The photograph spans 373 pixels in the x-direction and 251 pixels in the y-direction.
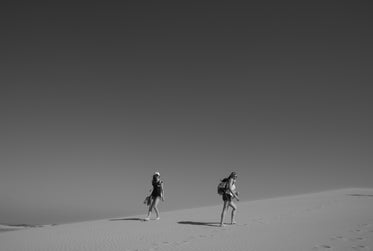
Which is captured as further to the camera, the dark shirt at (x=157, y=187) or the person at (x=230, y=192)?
the dark shirt at (x=157, y=187)

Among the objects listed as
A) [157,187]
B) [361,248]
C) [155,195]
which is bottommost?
[361,248]

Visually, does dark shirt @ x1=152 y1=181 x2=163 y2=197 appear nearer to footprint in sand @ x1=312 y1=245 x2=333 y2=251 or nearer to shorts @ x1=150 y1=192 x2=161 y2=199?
shorts @ x1=150 y1=192 x2=161 y2=199

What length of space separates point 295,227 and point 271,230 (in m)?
0.94

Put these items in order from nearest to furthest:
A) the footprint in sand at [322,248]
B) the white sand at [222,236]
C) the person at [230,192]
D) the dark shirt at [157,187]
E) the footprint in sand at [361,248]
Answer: the footprint in sand at [361,248] → the footprint in sand at [322,248] → the white sand at [222,236] → the person at [230,192] → the dark shirt at [157,187]

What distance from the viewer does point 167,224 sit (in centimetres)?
1177

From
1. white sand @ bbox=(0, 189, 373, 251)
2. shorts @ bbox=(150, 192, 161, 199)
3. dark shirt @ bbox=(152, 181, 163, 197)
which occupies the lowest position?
white sand @ bbox=(0, 189, 373, 251)

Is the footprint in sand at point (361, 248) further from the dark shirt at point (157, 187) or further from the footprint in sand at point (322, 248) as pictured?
the dark shirt at point (157, 187)

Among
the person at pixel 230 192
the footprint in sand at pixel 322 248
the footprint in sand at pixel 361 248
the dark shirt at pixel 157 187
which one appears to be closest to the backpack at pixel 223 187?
the person at pixel 230 192

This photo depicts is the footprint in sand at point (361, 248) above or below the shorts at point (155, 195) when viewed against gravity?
below

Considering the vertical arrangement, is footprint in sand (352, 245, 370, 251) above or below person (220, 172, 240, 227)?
below

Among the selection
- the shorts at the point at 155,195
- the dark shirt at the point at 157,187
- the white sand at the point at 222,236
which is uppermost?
the dark shirt at the point at 157,187

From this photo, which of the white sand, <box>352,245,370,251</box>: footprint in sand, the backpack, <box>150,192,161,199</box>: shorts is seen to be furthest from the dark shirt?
<box>352,245,370,251</box>: footprint in sand

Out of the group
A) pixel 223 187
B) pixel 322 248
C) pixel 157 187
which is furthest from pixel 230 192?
pixel 322 248

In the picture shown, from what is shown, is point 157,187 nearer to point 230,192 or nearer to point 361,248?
point 230,192
